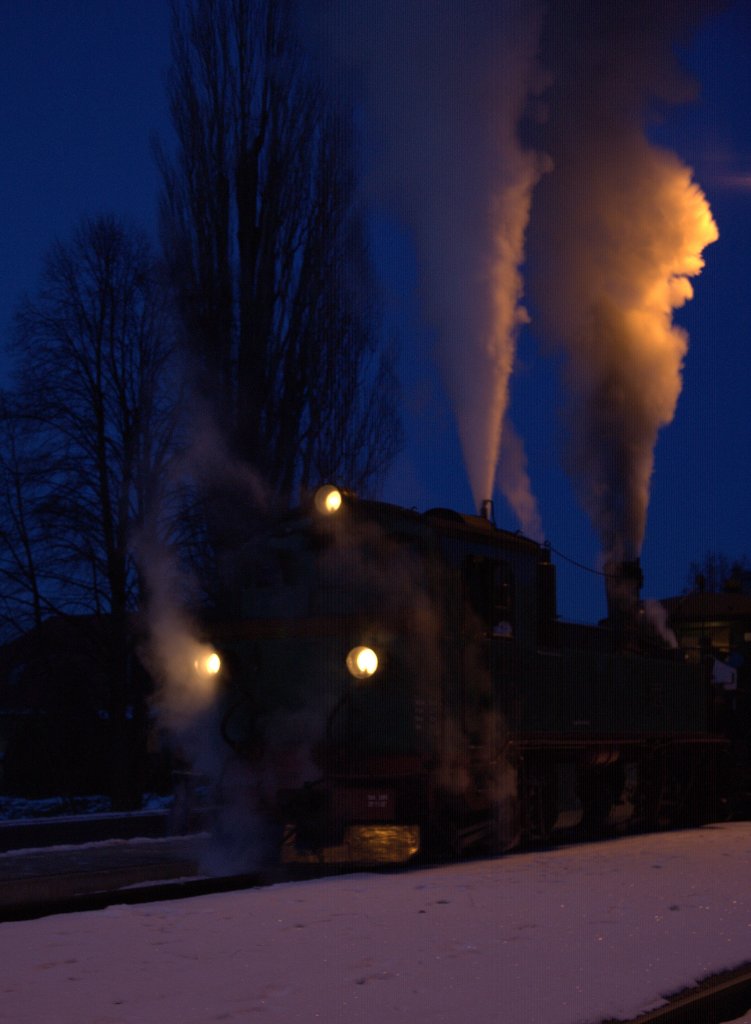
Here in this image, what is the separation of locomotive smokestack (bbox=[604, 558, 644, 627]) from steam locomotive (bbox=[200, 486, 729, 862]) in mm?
3027

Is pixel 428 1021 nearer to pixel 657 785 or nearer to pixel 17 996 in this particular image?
pixel 17 996

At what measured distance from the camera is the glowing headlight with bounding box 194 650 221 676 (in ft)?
41.7

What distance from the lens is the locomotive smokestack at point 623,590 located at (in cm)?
1700

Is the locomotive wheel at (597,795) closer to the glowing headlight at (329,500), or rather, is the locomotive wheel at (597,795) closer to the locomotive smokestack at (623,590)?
the locomotive smokestack at (623,590)

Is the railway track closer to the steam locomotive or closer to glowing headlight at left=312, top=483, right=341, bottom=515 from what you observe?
the steam locomotive

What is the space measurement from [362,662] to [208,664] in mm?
1904

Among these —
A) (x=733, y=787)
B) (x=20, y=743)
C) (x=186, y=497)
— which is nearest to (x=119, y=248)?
(x=186, y=497)

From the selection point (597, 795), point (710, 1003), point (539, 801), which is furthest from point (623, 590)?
point (710, 1003)

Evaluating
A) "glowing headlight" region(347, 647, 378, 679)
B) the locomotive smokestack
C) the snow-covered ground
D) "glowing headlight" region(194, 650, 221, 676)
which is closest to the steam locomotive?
"glowing headlight" region(347, 647, 378, 679)

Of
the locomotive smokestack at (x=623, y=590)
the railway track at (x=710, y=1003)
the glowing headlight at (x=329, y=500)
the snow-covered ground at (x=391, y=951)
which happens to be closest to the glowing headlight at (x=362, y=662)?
the glowing headlight at (x=329, y=500)

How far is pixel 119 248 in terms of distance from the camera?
25812 millimetres

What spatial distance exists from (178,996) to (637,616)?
482 inches

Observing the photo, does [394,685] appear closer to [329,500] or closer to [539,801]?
[329,500]

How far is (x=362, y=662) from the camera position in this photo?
11555 mm
